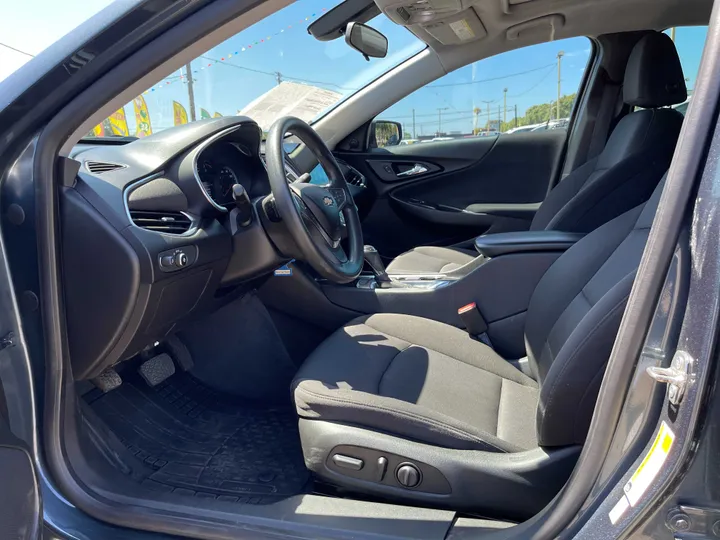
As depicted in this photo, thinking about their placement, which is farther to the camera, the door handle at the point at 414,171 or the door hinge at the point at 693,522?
the door handle at the point at 414,171

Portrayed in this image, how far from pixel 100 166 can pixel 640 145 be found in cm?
183

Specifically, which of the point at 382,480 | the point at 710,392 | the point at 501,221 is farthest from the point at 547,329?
the point at 501,221

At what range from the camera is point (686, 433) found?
2.28 feet

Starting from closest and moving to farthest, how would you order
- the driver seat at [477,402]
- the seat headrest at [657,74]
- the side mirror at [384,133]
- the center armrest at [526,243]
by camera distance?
the driver seat at [477,402]
the center armrest at [526,243]
the seat headrest at [657,74]
the side mirror at [384,133]

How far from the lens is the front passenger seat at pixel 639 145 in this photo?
6.88ft

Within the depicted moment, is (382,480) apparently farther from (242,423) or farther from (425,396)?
(242,423)

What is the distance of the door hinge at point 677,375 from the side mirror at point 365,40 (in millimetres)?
2088

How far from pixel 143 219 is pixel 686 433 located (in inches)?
45.2

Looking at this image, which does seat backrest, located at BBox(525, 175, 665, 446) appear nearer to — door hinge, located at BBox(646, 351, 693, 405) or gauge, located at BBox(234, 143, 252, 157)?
door hinge, located at BBox(646, 351, 693, 405)

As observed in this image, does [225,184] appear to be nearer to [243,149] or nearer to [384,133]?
[243,149]

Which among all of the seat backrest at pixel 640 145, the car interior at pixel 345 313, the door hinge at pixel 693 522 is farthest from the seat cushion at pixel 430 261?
the door hinge at pixel 693 522

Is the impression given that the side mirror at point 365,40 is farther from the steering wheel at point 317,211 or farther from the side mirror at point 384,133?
the steering wheel at point 317,211

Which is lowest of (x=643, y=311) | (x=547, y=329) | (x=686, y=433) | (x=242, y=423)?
(x=242, y=423)

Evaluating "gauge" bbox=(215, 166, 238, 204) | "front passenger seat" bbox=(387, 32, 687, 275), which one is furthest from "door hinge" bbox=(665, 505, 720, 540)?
"front passenger seat" bbox=(387, 32, 687, 275)
